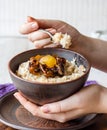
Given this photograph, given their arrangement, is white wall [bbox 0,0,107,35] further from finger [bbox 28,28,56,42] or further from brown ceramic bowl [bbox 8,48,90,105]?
brown ceramic bowl [bbox 8,48,90,105]

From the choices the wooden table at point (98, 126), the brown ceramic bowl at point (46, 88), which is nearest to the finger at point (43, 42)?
the brown ceramic bowl at point (46, 88)

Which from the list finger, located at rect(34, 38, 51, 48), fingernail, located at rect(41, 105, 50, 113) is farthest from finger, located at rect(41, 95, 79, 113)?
finger, located at rect(34, 38, 51, 48)

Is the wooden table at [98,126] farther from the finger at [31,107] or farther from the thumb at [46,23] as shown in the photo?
the thumb at [46,23]

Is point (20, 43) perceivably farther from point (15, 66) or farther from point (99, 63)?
point (15, 66)

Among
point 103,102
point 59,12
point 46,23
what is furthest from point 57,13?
point 103,102

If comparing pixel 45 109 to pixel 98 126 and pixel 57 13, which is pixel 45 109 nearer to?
pixel 98 126
